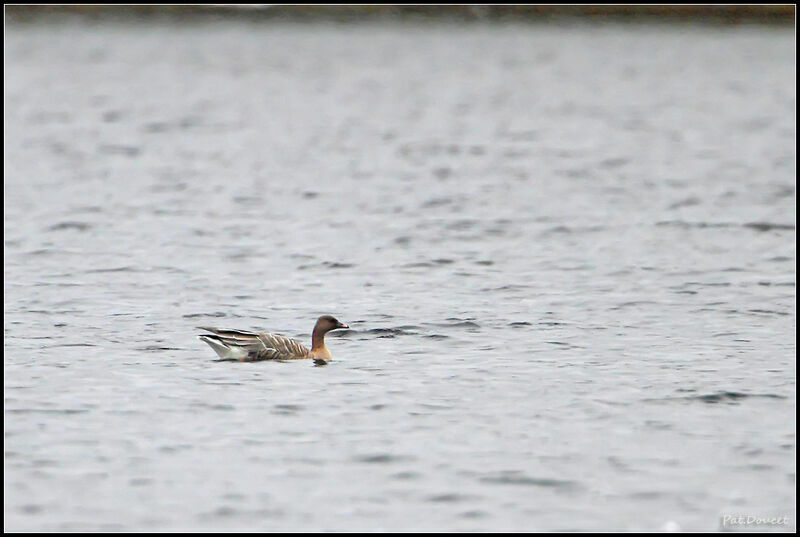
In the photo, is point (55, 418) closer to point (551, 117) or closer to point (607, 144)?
point (607, 144)

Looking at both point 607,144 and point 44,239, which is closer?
point 44,239

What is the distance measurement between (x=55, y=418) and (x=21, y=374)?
187 centimetres

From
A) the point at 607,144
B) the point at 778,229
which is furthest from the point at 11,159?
the point at 778,229

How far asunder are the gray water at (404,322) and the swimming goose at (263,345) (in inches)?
7.4

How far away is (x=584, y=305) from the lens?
20484 mm

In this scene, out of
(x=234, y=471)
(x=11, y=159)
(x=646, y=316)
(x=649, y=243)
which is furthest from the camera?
(x=11, y=159)

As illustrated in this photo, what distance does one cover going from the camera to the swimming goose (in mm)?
16469
